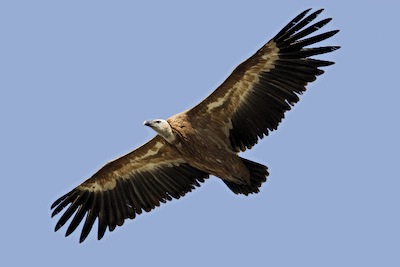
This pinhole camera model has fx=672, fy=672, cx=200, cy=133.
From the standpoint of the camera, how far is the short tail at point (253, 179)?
12453mm

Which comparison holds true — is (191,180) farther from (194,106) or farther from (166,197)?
(194,106)

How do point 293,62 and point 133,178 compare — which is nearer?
point 293,62

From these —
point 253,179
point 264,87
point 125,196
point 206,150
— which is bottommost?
point 253,179

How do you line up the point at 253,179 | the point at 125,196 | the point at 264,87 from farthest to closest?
the point at 125,196
the point at 253,179
the point at 264,87

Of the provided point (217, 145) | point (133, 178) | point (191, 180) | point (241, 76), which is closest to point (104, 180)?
point (133, 178)

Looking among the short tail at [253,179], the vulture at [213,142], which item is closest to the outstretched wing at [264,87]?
the vulture at [213,142]

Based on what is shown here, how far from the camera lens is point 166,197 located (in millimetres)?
13344

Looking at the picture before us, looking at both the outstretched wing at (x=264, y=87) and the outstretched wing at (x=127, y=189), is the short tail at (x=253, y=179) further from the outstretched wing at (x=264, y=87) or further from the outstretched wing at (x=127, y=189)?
the outstretched wing at (x=127, y=189)

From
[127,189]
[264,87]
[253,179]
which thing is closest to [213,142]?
[253,179]

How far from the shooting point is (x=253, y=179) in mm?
12523

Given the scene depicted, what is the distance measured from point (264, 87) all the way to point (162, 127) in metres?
1.98

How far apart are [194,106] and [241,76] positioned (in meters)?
1.00

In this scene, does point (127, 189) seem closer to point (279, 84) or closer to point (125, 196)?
point (125, 196)

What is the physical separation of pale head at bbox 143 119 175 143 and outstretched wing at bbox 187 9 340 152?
550 millimetres
